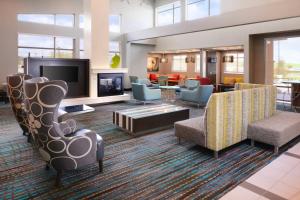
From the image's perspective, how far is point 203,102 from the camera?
8.05 meters

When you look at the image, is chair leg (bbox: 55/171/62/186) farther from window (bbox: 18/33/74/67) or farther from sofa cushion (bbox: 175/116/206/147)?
window (bbox: 18/33/74/67)

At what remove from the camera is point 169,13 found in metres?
13.2

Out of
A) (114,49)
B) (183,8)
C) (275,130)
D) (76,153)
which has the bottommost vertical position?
(76,153)

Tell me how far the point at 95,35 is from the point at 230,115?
18.5ft

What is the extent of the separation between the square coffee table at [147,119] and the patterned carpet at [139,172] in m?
0.31

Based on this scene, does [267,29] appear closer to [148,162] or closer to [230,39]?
[230,39]

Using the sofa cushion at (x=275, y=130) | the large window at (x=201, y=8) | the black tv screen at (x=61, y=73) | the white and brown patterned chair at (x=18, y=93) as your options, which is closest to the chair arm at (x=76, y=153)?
the white and brown patterned chair at (x=18, y=93)

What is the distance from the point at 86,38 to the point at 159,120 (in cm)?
453

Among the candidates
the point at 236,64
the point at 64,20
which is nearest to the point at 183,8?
the point at 236,64

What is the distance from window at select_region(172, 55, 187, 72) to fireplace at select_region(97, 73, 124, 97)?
8435mm

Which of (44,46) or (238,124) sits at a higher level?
(44,46)

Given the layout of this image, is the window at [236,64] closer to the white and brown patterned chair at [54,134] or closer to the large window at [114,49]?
the large window at [114,49]

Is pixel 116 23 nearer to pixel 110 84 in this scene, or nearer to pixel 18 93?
pixel 110 84

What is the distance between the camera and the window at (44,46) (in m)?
9.78
